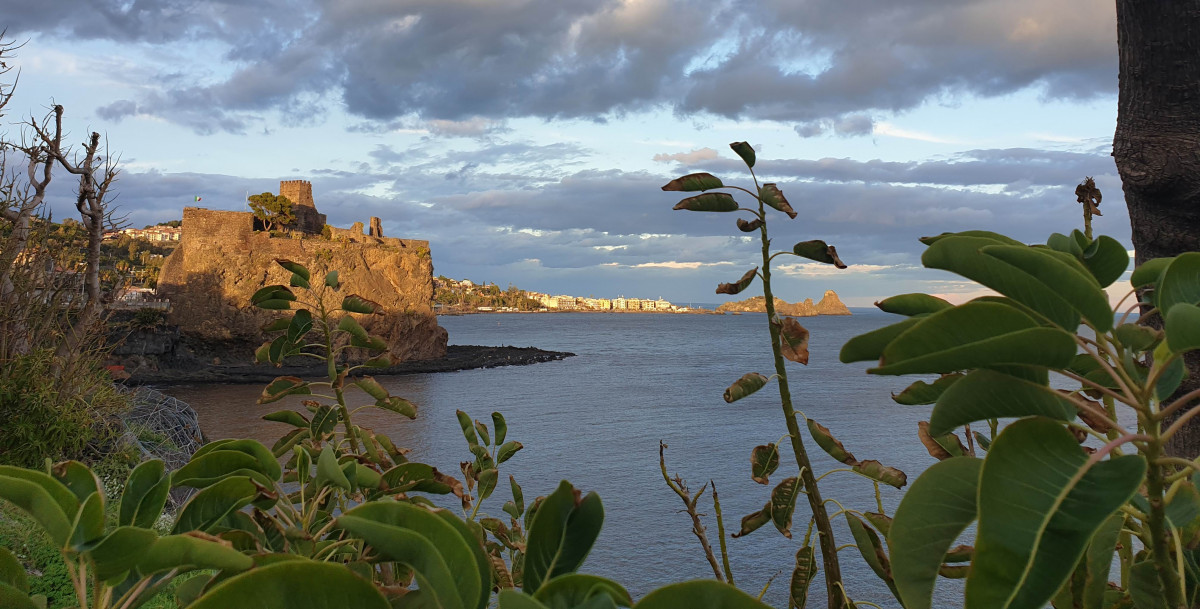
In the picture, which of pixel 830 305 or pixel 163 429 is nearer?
pixel 163 429

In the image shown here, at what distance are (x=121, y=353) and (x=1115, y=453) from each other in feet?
112

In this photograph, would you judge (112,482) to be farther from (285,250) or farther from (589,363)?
(589,363)

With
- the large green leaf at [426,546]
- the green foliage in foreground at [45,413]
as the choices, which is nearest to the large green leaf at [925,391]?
the large green leaf at [426,546]

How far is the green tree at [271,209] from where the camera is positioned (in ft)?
124

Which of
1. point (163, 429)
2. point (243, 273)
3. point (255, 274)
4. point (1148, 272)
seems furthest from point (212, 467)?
point (255, 274)

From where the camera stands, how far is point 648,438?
688 inches

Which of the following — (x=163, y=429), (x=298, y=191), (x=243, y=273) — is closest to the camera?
(x=163, y=429)

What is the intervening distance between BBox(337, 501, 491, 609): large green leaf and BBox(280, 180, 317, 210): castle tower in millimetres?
43258

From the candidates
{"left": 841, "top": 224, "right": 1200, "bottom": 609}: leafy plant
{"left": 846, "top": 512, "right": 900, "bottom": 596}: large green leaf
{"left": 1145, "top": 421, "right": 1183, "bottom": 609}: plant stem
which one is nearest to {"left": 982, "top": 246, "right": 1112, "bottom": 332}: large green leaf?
{"left": 841, "top": 224, "right": 1200, "bottom": 609}: leafy plant

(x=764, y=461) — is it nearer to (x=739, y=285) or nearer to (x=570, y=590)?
(x=739, y=285)

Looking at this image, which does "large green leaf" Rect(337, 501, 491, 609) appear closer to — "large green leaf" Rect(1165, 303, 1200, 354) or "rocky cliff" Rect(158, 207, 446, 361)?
"large green leaf" Rect(1165, 303, 1200, 354)

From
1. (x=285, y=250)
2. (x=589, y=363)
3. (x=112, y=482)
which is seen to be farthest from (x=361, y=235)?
(x=112, y=482)

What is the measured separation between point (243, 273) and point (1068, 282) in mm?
33650

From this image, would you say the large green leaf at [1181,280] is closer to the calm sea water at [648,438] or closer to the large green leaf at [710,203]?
the large green leaf at [710,203]
